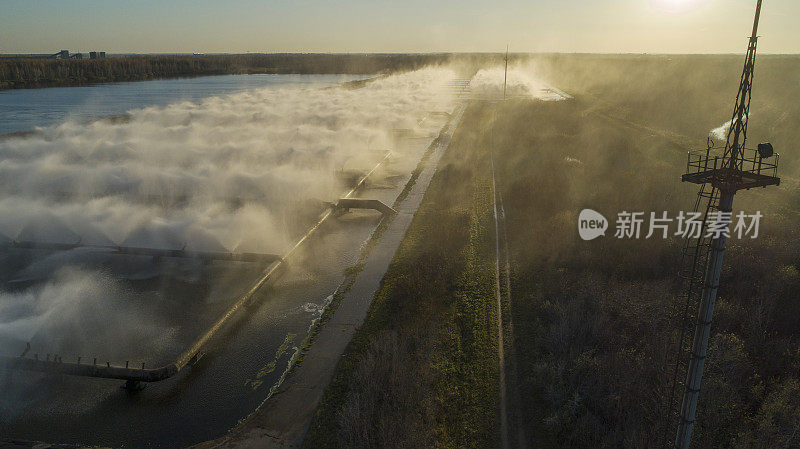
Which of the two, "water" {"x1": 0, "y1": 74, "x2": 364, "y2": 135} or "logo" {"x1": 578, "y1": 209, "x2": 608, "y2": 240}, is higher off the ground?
"water" {"x1": 0, "y1": 74, "x2": 364, "y2": 135}

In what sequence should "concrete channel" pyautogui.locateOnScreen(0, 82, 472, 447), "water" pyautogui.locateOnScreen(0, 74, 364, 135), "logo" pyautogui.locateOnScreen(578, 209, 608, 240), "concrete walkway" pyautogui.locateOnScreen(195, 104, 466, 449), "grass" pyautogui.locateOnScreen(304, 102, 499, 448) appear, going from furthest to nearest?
"water" pyautogui.locateOnScreen(0, 74, 364, 135) → "logo" pyautogui.locateOnScreen(578, 209, 608, 240) → "concrete channel" pyautogui.locateOnScreen(0, 82, 472, 447) → "concrete walkway" pyautogui.locateOnScreen(195, 104, 466, 449) → "grass" pyautogui.locateOnScreen(304, 102, 499, 448)

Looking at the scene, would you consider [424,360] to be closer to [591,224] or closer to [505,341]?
[505,341]

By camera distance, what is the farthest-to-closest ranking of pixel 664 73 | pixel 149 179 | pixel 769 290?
pixel 664 73 → pixel 149 179 → pixel 769 290

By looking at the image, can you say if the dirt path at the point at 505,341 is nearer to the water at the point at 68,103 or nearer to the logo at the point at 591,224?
the logo at the point at 591,224

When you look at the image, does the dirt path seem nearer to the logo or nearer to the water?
the logo

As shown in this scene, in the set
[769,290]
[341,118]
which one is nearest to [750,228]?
[769,290]

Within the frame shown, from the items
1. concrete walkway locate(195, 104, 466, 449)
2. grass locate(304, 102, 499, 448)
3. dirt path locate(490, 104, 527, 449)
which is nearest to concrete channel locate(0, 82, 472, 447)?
concrete walkway locate(195, 104, 466, 449)

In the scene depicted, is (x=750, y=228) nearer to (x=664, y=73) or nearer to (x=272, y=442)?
(x=272, y=442)

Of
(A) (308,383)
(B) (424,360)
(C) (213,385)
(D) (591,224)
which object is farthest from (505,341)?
(D) (591,224)

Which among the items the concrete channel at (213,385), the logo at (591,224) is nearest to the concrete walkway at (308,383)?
the concrete channel at (213,385)
